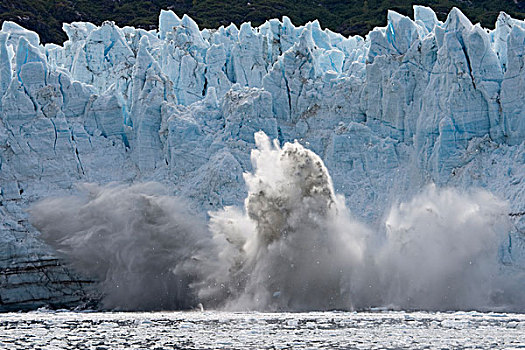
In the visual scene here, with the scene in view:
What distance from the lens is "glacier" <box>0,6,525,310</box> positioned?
3120 cm

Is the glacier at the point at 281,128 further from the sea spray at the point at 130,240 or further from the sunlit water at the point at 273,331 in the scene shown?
the sunlit water at the point at 273,331

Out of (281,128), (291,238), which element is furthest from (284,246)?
(281,128)

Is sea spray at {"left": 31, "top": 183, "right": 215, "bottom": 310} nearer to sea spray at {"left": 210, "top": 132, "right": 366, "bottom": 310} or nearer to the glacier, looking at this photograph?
the glacier

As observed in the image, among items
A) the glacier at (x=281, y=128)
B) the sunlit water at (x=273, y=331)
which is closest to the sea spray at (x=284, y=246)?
the glacier at (x=281, y=128)

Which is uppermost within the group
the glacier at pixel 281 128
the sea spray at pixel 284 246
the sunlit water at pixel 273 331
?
the glacier at pixel 281 128

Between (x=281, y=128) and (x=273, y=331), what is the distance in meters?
14.5

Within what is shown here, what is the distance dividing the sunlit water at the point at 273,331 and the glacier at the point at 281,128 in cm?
583

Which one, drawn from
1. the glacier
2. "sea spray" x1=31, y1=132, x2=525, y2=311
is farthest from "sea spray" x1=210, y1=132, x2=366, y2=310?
the glacier

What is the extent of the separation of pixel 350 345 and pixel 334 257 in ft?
36.6

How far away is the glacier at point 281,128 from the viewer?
31.2m

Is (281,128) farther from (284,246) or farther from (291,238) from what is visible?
(284,246)

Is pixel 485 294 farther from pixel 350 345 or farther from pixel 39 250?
pixel 39 250

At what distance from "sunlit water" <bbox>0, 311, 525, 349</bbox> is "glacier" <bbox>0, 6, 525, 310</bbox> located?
583 cm

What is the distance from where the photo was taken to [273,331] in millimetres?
21719
